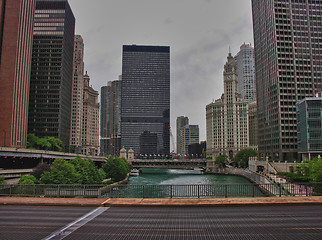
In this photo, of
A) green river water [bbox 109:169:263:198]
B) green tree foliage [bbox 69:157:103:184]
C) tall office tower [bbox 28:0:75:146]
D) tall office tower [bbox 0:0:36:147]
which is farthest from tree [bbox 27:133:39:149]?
green tree foliage [bbox 69:157:103:184]

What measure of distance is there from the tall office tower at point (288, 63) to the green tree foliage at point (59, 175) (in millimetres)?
105823

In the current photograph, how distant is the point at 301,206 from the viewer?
23.1m

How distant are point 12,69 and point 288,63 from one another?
130 m

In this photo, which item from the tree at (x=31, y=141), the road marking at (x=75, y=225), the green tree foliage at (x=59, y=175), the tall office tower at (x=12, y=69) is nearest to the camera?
the road marking at (x=75, y=225)

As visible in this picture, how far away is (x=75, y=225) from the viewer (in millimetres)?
17125

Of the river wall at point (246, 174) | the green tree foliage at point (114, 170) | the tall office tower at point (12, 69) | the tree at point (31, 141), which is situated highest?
the tall office tower at point (12, 69)

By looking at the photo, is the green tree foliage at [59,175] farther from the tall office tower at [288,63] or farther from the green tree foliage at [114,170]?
the tall office tower at [288,63]

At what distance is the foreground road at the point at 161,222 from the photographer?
15.3 m

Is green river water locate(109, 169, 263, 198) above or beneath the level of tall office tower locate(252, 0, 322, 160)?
beneath

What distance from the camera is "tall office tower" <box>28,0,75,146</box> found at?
177 meters

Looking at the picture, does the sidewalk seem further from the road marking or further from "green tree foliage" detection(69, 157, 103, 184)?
"green tree foliage" detection(69, 157, 103, 184)

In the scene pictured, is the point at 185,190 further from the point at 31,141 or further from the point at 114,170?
the point at 31,141

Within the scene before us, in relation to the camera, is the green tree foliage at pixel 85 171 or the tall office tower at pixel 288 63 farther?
the tall office tower at pixel 288 63

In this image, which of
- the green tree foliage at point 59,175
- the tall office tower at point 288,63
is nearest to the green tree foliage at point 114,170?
the green tree foliage at point 59,175
